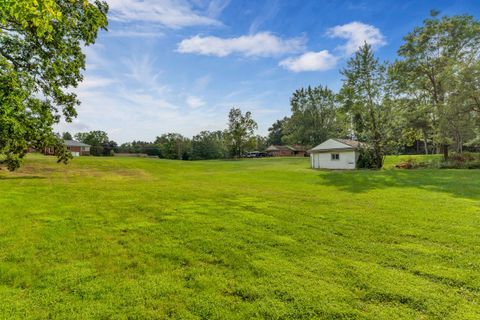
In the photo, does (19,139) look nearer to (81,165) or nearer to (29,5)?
(29,5)

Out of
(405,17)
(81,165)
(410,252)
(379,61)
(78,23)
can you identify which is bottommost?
(410,252)

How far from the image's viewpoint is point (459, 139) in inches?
1177

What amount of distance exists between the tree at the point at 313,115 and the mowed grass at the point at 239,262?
5192cm

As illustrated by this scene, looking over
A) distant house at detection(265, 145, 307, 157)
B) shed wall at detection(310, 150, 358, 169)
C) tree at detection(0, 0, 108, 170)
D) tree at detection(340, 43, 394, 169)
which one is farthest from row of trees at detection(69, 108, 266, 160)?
tree at detection(0, 0, 108, 170)

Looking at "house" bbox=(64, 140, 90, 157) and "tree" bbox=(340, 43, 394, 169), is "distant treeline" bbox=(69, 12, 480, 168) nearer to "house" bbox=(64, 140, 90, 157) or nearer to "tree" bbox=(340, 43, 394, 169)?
"tree" bbox=(340, 43, 394, 169)

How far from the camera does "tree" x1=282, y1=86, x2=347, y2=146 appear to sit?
59719mm

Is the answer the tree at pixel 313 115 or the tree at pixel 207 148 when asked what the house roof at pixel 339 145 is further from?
the tree at pixel 207 148

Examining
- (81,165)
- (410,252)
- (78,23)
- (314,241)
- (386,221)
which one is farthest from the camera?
(81,165)

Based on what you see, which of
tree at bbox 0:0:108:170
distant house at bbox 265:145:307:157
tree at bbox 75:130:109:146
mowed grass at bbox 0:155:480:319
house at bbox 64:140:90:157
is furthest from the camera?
distant house at bbox 265:145:307:157

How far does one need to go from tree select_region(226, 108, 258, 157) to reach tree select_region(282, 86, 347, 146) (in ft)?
33.2

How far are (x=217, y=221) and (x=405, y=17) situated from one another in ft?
48.0

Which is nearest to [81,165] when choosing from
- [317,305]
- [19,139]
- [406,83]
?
[19,139]

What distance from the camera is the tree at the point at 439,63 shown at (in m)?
25.9

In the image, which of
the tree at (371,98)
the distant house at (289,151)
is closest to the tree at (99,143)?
the distant house at (289,151)
